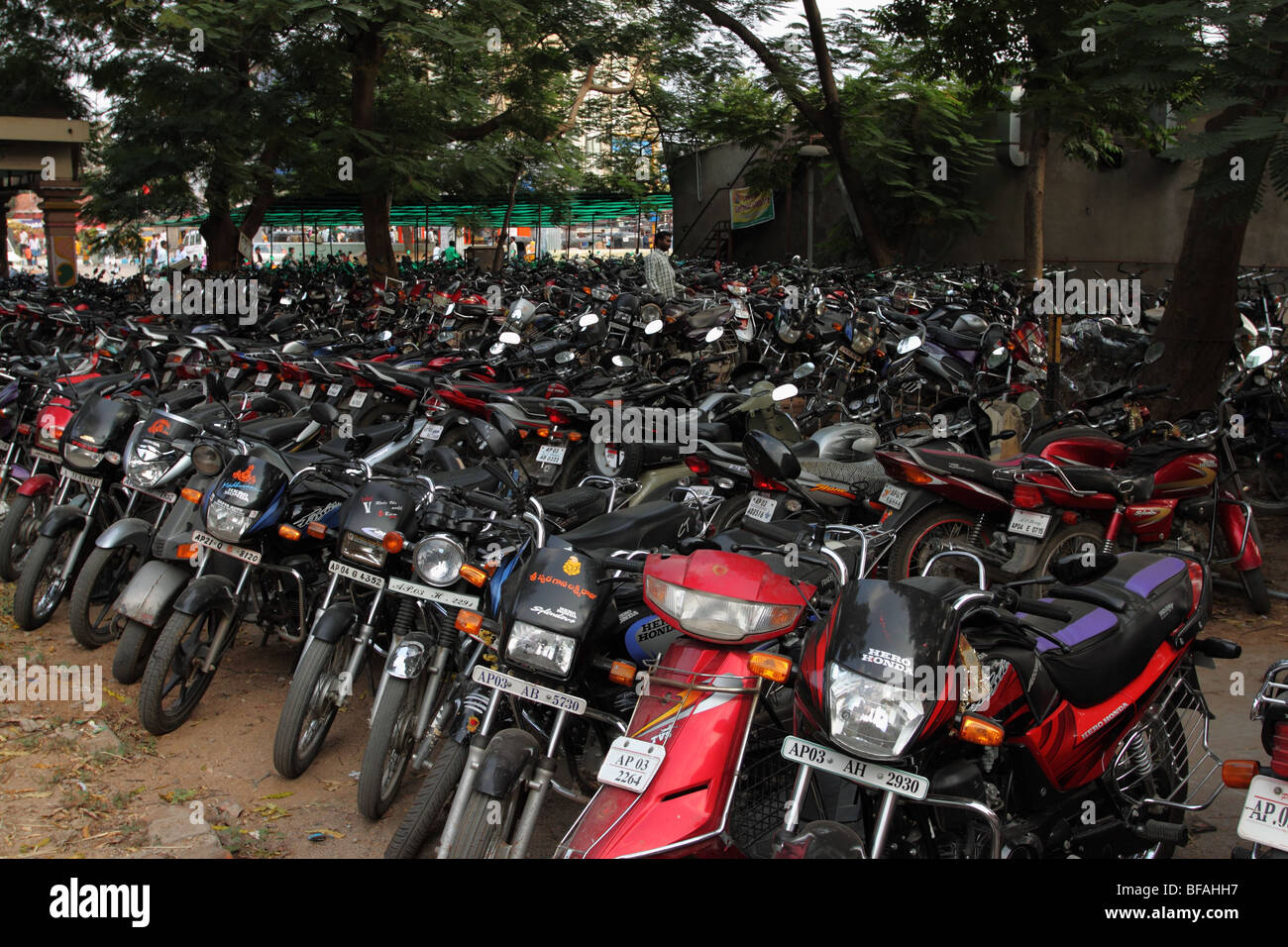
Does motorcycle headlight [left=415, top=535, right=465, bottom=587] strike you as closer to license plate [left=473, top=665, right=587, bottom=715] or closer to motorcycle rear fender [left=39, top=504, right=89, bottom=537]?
license plate [left=473, top=665, right=587, bottom=715]

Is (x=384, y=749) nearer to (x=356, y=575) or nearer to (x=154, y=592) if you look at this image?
(x=356, y=575)

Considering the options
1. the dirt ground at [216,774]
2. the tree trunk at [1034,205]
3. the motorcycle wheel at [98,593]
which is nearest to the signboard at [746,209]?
the tree trunk at [1034,205]

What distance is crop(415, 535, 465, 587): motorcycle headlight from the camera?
3.37 meters

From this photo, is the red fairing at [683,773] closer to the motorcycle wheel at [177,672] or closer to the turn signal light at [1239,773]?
the turn signal light at [1239,773]

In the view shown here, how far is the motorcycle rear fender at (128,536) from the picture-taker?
15.1 ft

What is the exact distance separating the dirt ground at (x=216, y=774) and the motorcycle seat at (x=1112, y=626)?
2.04 ft

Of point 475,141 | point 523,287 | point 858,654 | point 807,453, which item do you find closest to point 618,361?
point 807,453

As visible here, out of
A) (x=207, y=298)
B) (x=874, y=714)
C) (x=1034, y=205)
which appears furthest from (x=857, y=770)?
(x=207, y=298)

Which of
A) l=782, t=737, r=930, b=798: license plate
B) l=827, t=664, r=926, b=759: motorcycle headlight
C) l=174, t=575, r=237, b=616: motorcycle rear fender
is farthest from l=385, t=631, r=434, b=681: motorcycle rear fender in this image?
l=827, t=664, r=926, b=759: motorcycle headlight

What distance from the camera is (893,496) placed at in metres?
4.72

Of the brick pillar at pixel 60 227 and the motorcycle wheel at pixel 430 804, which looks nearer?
the motorcycle wheel at pixel 430 804

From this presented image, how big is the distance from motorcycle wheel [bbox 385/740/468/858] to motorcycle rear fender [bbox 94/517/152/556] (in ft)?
7.72

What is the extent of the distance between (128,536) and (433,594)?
201 centimetres

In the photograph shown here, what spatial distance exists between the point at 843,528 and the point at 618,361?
4.70 m
